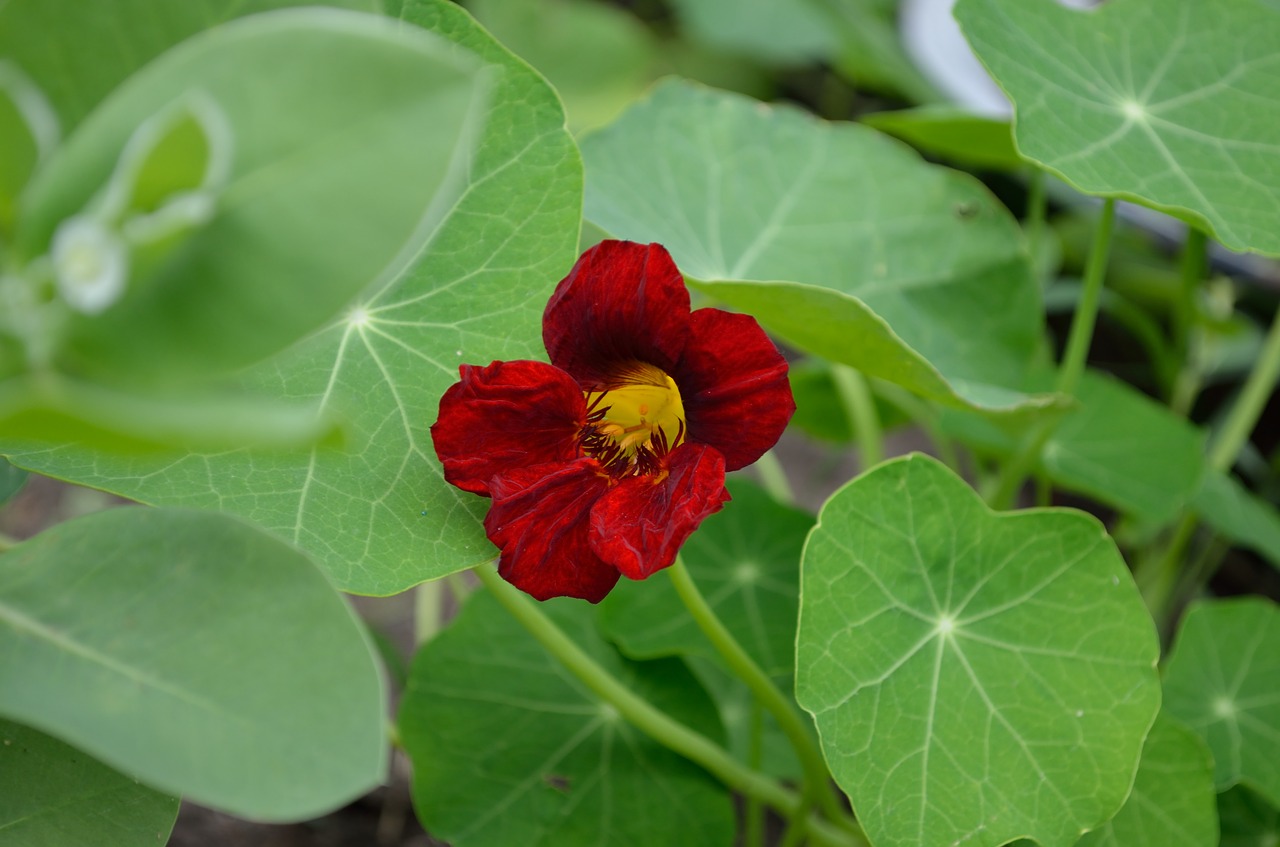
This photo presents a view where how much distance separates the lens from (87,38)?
505 mm

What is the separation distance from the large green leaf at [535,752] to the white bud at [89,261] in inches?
24.1

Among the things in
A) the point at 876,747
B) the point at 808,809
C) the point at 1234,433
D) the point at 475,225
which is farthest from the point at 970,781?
the point at 1234,433

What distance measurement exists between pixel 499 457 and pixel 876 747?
0.31 meters

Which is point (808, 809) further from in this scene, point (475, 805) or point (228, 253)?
point (228, 253)

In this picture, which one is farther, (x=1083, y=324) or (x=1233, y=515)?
(x=1233, y=515)

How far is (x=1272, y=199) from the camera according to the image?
81cm

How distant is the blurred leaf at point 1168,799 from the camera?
0.80 meters

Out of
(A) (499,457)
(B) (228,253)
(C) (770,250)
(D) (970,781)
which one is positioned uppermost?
(B) (228,253)

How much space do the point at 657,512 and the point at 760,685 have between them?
0.79ft

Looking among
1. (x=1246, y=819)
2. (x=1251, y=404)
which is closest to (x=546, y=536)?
(x=1246, y=819)

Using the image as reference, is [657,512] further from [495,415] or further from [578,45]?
[578,45]

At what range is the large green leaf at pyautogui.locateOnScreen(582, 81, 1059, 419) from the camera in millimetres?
986

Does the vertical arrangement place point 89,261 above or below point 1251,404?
above

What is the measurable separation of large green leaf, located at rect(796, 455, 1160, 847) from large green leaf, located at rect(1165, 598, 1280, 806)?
287mm
